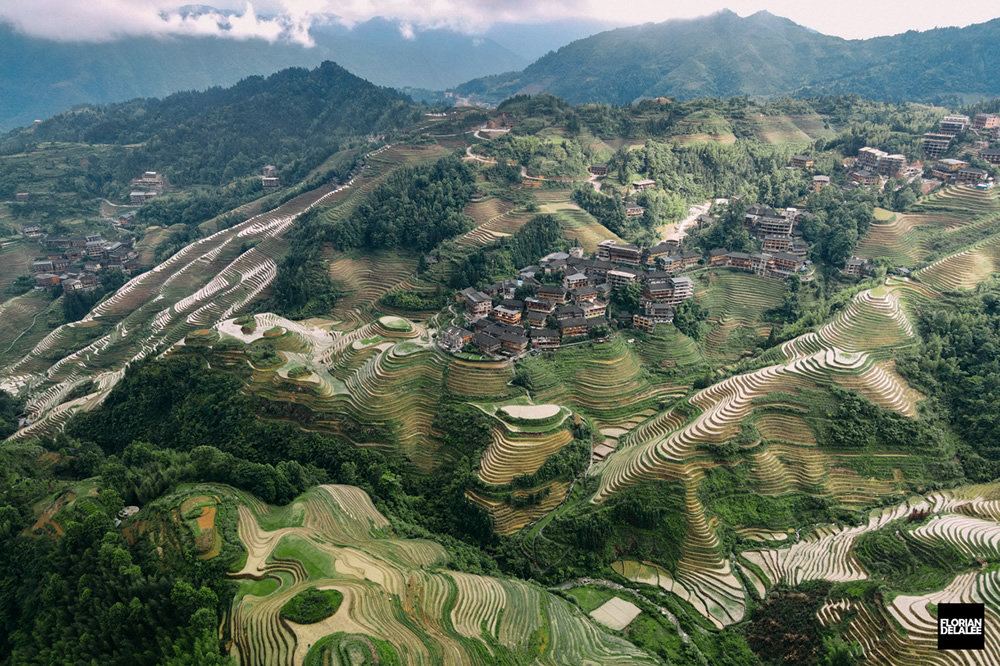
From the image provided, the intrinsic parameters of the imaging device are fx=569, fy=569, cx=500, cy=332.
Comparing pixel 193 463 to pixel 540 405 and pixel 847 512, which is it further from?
pixel 847 512

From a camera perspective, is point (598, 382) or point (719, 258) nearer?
point (598, 382)

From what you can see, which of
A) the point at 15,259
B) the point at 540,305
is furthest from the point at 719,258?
the point at 15,259

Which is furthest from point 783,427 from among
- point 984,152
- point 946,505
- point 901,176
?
point 984,152

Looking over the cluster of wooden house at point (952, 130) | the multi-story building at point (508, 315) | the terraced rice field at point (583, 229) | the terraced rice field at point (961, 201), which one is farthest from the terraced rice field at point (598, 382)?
the cluster of wooden house at point (952, 130)

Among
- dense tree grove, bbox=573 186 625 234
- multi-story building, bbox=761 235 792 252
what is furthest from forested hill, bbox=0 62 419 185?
multi-story building, bbox=761 235 792 252

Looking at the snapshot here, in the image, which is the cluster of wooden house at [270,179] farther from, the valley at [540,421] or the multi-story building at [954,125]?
the multi-story building at [954,125]

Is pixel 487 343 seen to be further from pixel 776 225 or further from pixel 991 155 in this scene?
pixel 991 155

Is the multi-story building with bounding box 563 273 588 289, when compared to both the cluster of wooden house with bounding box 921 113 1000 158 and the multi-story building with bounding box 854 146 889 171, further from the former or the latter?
the cluster of wooden house with bounding box 921 113 1000 158
